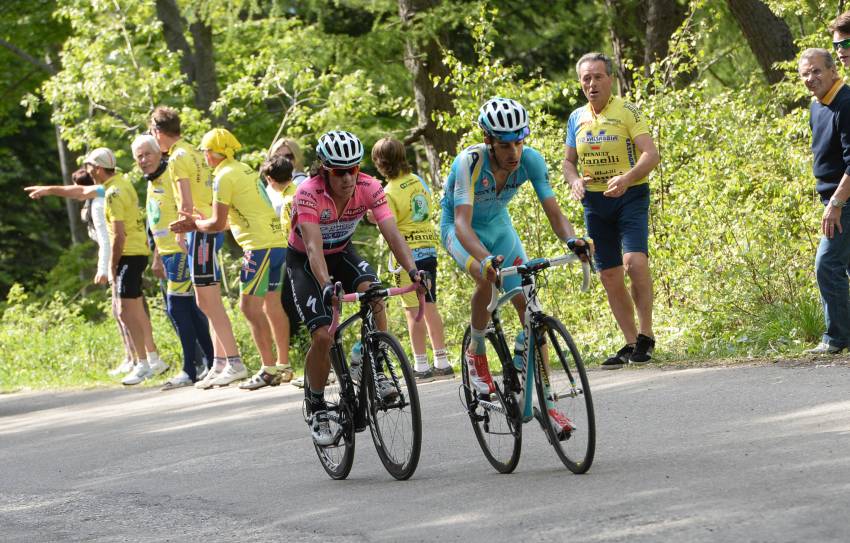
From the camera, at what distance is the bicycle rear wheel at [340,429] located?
7.68 metres

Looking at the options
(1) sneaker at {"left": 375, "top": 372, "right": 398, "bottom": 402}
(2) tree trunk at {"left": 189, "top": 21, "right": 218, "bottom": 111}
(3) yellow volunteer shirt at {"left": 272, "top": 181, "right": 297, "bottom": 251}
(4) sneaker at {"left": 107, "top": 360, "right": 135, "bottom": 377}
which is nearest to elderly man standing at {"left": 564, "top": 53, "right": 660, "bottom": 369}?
(3) yellow volunteer shirt at {"left": 272, "top": 181, "right": 297, "bottom": 251}

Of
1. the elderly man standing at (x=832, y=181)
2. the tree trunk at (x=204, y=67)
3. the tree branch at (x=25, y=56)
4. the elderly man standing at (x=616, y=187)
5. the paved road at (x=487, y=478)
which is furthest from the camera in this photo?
the tree branch at (x=25, y=56)

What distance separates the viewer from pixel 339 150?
294 inches

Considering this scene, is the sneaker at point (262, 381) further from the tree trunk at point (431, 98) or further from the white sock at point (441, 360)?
the tree trunk at point (431, 98)

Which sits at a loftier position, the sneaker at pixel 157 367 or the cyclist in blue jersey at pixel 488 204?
the cyclist in blue jersey at pixel 488 204

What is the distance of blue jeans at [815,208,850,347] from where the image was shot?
9375mm

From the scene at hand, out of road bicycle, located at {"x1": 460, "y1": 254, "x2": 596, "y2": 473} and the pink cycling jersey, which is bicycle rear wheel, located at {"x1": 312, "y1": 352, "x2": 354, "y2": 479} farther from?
road bicycle, located at {"x1": 460, "y1": 254, "x2": 596, "y2": 473}

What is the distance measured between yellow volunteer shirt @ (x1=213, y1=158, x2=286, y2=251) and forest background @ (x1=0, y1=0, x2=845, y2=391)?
2023mm

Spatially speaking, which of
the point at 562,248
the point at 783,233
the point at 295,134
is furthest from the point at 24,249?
the point at 783,233

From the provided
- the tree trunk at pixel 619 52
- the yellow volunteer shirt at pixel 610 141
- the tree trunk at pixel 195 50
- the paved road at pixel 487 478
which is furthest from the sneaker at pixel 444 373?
the tree trunk at pixel 195 50

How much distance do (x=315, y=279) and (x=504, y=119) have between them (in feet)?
5.22

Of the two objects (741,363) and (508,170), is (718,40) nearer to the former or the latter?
(741,363)

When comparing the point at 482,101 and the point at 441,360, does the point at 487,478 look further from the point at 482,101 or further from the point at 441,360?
the point at 482,101

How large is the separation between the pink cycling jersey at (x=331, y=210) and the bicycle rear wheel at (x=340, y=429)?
72cm
